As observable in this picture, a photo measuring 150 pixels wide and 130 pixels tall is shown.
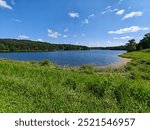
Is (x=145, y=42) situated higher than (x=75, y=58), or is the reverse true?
(x=145, y=42)

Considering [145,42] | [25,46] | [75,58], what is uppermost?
[145,42]

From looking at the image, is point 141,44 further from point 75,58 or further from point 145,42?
point 75,58

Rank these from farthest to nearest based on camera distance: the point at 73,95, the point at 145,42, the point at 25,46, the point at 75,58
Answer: the point at 25,46
the point at 145,42
the point at 75,58
the point at 73,95

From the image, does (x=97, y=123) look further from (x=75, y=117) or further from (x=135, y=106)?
(x=135, y=106)

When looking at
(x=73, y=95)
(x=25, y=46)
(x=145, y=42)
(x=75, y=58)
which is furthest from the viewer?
(x=25, y=46)

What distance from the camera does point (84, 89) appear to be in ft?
30.3

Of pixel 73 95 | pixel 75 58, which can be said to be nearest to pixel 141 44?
pixel 75 58

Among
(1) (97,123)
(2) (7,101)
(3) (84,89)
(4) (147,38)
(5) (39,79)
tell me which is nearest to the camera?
(1) (97,123)

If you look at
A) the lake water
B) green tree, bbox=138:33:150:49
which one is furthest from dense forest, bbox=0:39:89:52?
green tree, bbox=138:33:150:49

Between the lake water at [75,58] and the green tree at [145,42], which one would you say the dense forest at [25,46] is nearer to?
the lake water at [75,58]

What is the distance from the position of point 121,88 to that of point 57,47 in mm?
167218

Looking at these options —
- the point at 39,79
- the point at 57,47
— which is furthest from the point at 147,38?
the point at 57,47

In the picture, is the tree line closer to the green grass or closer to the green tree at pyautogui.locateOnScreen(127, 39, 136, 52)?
the green tree at pyautogui.locateOnScreen(127, 39, 136, 52)

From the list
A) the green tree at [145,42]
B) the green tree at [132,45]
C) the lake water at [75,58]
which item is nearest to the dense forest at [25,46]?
the lake water at [75,58]
